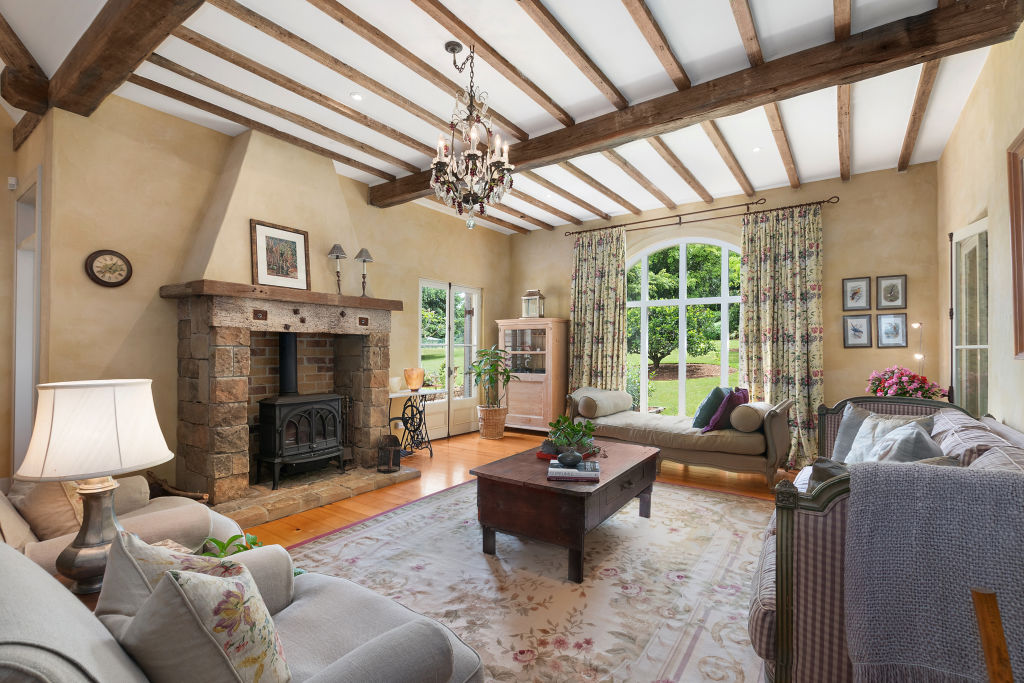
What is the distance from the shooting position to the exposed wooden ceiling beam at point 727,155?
3.83 m

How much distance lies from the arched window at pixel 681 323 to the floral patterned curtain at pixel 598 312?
27 cm

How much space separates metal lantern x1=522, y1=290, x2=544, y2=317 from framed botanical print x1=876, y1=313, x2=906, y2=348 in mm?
3764

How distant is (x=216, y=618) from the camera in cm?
95

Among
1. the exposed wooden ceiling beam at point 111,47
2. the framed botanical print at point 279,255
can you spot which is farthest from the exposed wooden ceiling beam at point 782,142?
the framed botanical print at point 279,255

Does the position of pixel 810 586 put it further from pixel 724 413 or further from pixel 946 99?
pixel 946 99

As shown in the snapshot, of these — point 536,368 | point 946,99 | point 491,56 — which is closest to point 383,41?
point 491,56

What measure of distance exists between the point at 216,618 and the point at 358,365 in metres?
3.88

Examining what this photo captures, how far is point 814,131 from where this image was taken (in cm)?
400

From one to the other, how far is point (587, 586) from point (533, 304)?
4.59 m

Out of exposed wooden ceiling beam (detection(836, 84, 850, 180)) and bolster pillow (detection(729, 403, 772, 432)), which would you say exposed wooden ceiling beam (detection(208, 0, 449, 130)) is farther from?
bolster pillow (detection(729, 403, 772, 432))

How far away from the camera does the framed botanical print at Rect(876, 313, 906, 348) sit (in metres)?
4.74

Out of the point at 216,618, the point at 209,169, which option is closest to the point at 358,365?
the point at 209,169

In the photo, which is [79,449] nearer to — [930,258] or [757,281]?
[757,281]

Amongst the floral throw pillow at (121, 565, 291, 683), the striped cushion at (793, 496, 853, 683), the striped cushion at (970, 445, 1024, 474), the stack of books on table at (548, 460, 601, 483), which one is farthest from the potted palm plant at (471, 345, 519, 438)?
the floral throw pillow at (121, 565, 291, 683)
